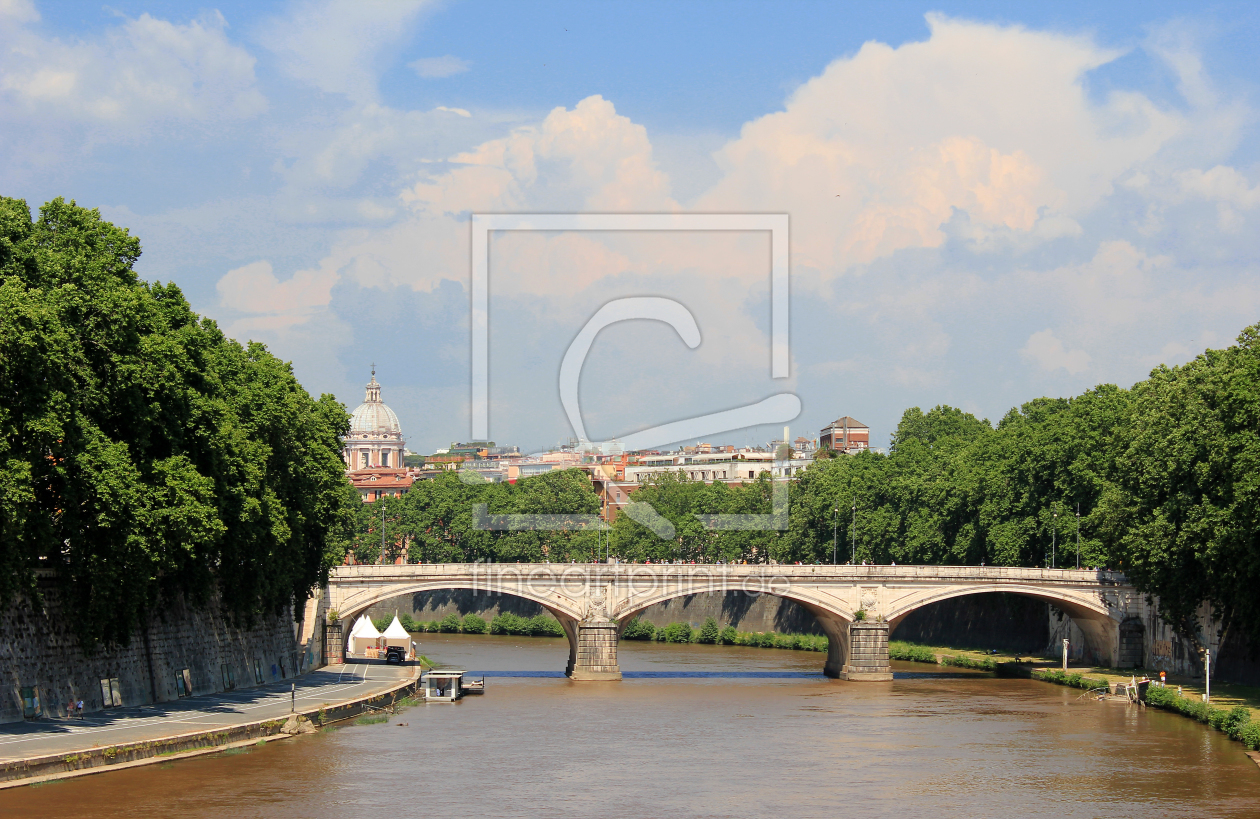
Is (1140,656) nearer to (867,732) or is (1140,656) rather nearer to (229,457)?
(867,732)

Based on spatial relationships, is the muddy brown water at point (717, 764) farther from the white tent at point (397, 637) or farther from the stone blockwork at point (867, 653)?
the white tent at point (397, 637)

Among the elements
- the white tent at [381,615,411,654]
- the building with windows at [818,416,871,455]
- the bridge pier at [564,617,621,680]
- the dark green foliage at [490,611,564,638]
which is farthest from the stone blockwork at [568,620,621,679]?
the building with windows at [818,416,871,455]

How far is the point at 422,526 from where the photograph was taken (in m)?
134

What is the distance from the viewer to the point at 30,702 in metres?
38.3

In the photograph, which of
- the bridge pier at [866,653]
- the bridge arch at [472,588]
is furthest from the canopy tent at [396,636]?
the bridge pier at [866,653]

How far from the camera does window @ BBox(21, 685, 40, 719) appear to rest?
38062 mm

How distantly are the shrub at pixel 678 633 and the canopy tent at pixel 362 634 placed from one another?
2363cm

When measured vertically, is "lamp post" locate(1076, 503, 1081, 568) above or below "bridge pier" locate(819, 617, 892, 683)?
above

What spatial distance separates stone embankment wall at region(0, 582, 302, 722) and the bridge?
9132mm

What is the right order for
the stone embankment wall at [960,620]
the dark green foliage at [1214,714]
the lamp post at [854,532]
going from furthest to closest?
1. the lamp post at [854,532]
2. the stone embankment wall at [960,620]
3. the dark green foliage at [1214,714]

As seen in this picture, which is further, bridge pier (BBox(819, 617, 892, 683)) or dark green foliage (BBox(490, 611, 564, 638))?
dark green foliage (BBox(490, 611, 564, 638))

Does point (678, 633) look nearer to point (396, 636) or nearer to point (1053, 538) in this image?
point (396, 636)

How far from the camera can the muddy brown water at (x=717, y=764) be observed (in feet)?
114

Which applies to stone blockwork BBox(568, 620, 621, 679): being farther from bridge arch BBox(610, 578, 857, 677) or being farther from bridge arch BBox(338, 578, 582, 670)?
bridge arch BBox(610, 578, 857, 677)
